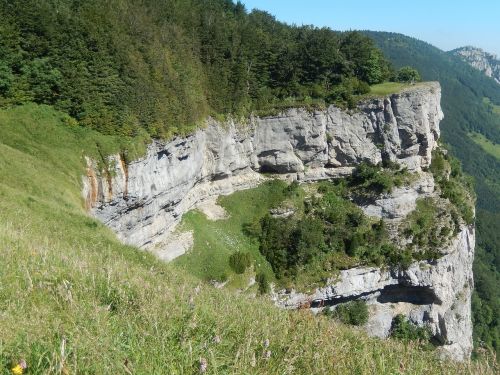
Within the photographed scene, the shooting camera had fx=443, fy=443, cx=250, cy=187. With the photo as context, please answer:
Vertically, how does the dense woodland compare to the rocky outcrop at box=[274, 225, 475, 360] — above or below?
above

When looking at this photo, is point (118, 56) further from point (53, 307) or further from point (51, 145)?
point (53, 307)

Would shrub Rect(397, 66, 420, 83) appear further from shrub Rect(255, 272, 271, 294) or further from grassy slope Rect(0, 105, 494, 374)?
grassy slope Rect(0, 105, 494, 374)

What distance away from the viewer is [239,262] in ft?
135

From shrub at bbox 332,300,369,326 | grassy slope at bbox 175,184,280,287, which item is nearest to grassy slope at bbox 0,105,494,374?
grassy slope at bbox 175,184,280,287

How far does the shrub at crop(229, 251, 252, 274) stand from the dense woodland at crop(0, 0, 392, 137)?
1270cm

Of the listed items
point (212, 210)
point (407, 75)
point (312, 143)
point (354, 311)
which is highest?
point (407, 75)

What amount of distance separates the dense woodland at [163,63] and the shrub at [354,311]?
2274 cm

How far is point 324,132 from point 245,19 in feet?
74.8

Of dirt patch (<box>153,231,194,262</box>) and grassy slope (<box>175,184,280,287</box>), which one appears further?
grassy slope (<box>175,184,280,287</box>)

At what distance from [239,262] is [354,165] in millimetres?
19960

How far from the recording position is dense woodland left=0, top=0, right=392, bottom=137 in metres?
30.5

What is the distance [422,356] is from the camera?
6207mm

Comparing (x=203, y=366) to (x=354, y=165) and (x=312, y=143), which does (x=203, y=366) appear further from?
(x=354, y=165)

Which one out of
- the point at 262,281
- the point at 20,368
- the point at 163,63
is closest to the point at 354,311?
the point at 262,281
